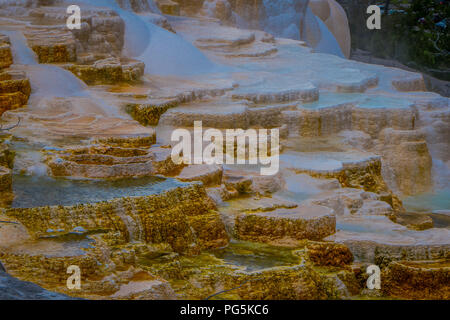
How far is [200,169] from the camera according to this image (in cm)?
690

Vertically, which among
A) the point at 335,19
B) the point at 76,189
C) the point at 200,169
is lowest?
the point at 200,169

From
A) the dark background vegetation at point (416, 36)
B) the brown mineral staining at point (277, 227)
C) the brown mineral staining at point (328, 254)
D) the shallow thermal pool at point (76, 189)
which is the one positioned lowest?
the brown mineral staining at point (328, 254)

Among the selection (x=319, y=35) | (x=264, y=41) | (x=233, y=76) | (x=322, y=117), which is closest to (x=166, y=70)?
(x=233, y=76)

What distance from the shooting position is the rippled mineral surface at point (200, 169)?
511 centimetres

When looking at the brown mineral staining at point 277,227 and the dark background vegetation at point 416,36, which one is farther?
the dark background vegetation at point 416,36

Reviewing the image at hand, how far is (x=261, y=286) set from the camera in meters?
5.23

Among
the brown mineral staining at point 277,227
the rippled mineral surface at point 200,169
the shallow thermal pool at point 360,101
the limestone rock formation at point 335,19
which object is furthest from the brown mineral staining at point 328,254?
the limestone rock formation at point 335,19

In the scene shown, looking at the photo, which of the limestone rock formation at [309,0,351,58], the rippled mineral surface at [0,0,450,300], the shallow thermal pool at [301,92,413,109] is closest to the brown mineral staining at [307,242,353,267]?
the rippled mineral surface at [0,0,450,300]

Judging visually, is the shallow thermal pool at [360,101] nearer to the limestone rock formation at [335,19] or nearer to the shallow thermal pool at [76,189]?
the shallow thermal pool at [76,189]

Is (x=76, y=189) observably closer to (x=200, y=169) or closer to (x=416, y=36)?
(x=200, y=169)

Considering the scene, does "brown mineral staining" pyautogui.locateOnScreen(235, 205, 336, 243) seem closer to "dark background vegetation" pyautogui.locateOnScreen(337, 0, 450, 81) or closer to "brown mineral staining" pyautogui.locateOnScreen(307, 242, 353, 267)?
"brown mineral staining" pyautogui.locateOnScreen(307, 242, 353, 267)

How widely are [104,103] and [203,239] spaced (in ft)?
10.5

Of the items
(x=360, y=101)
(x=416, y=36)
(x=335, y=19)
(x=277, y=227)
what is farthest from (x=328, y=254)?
(x=335, y=19)

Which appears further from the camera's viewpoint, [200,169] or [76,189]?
[200,169]
